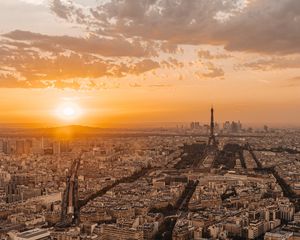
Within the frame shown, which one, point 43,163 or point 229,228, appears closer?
point 229,228

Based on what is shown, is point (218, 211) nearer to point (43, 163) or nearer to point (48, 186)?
point (48, 186)

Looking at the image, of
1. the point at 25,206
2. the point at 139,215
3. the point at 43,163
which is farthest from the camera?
the point at 43,163

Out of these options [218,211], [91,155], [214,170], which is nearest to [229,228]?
[218,211]

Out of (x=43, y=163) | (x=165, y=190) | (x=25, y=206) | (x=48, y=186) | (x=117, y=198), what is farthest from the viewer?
(x=43, y=163)

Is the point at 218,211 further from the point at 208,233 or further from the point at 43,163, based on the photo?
the point at 43,163

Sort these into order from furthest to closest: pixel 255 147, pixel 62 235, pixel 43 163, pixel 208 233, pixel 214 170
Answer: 1. pixel 255 147
2. pixel 43 163
3. pixel 214 170
4. pixel 208 233
5. pixel 62 235

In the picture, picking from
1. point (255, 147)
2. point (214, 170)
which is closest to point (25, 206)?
point (214, 170)
